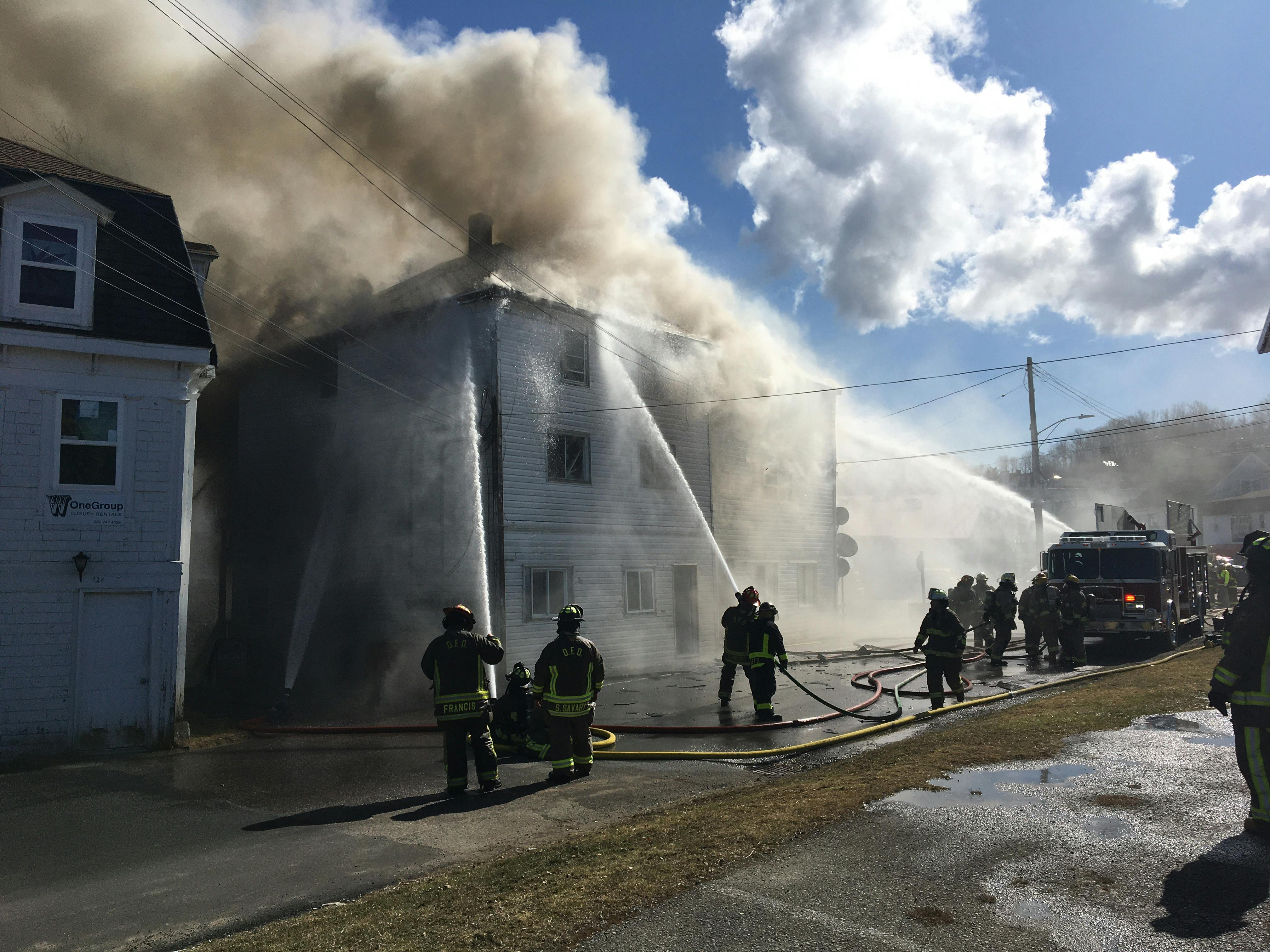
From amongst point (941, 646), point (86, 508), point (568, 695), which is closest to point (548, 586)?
point (941, 646)

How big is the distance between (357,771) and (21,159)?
9.68m

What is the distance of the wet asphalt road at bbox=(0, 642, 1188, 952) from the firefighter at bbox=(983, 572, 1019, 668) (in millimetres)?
6540

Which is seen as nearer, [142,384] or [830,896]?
[830,896]

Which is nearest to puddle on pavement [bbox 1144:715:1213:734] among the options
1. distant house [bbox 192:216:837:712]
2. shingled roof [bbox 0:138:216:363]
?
distant house [bbox 192:216:837:712]

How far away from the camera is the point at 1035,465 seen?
31.9 metres

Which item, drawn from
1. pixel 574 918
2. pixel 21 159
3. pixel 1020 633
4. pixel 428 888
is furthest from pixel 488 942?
pixel 1020 633

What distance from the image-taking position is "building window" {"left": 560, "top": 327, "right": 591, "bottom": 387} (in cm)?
1808

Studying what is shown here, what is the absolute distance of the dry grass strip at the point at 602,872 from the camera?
412 cm

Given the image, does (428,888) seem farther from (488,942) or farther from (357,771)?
(357,771)

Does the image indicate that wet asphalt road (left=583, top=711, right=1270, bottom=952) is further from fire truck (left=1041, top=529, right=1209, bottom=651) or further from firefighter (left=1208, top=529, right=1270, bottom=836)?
fire truck (left=1041, top=529, right=1209, bottom=651)

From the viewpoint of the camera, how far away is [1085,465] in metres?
91.0

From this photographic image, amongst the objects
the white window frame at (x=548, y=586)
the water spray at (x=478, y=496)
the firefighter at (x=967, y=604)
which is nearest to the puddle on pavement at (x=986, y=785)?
the water spray at (x=478, y=496)

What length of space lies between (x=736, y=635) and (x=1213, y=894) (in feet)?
25.7

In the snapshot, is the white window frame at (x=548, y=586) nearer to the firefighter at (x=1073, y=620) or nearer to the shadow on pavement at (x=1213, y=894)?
the firefighter at (x=1073, y=620)
